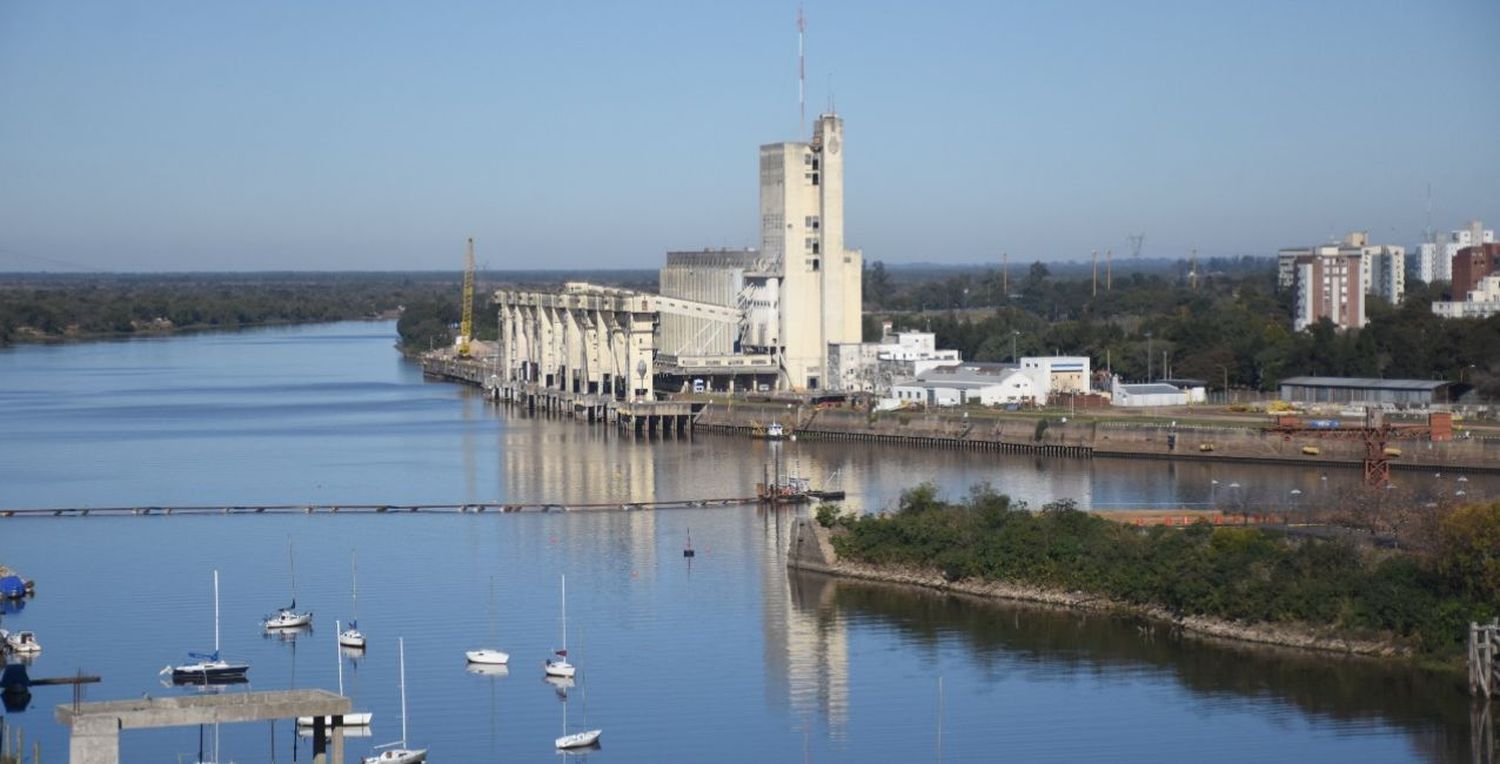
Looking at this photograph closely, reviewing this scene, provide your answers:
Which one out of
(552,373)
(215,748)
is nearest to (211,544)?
(215,748)

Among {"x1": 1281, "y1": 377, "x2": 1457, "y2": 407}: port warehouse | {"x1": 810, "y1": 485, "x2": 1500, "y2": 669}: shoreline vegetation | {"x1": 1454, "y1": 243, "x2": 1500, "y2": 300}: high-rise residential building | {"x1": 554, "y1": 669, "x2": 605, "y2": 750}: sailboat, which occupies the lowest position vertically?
{"x1": 554, "y1": 669, "x2": 605, "y2": 750}: sailboat

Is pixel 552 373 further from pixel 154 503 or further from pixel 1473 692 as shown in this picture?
pixel 1473 692

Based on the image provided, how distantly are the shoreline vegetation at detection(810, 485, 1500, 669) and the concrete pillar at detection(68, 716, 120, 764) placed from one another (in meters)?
10.7

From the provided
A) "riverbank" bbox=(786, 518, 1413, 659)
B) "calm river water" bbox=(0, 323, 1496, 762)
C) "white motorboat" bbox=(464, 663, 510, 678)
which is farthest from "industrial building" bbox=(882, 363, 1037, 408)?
"white motorboat" bbox=(464, 663, 510, 678)

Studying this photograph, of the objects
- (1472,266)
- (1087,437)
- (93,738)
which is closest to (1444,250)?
(1472,266)

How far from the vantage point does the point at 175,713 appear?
40.7 ft

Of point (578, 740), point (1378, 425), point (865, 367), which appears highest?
point (865, 367)

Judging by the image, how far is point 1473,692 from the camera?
1698 cm

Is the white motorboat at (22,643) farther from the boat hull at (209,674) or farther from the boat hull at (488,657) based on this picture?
the boat hull at (488,657)

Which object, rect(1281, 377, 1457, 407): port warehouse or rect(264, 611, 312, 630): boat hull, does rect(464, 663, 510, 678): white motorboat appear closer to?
rect(264, 611, 312, 630): boat hull

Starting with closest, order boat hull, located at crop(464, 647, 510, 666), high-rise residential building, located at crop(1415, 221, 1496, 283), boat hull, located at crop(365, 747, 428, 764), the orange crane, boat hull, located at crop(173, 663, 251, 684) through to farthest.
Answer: boat hull, located at crop(365, 747, 428, 764), boat hull, located at crop(173, 663, 251, 684), boat hull, located at crop(464, 647, 510, 666), the orange crane, high-rise residential building, located at crop(1415, 221, 1496, 283)

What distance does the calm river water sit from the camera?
16.3 m

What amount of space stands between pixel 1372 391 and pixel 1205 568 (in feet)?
73.4

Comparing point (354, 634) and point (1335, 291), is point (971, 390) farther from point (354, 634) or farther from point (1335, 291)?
point (354, 634)
